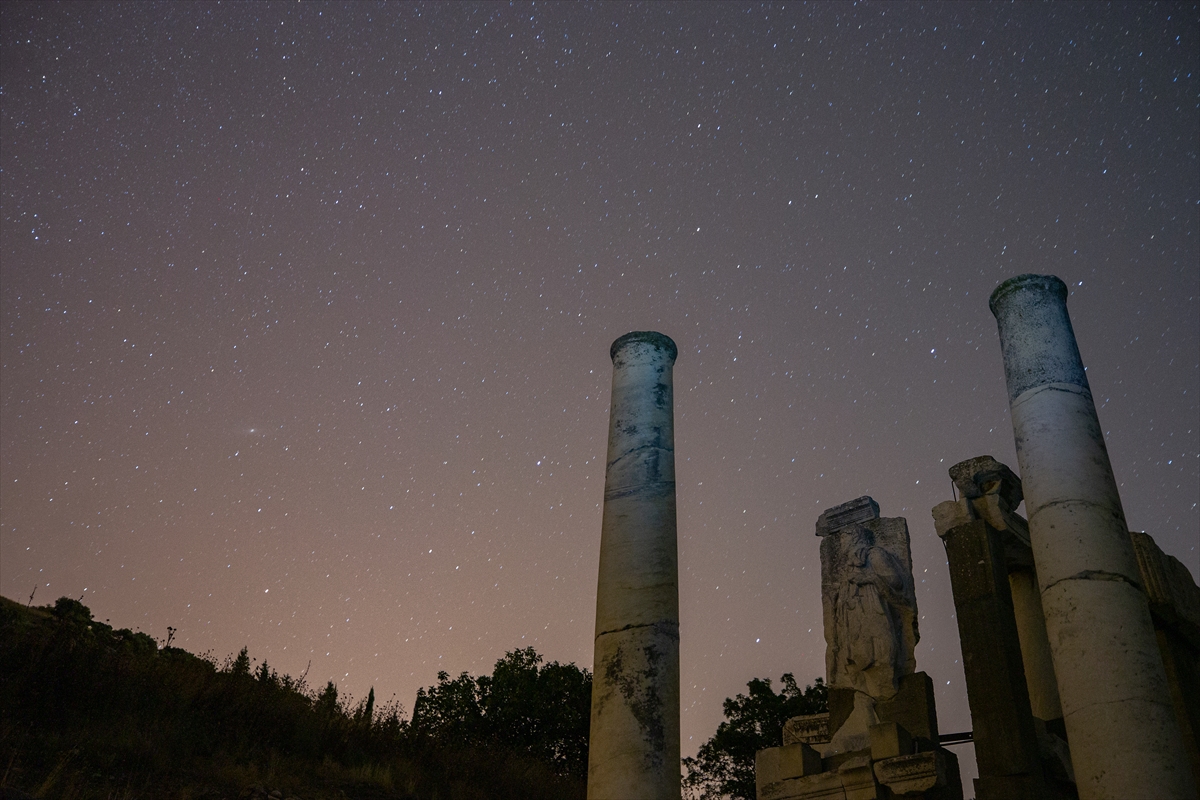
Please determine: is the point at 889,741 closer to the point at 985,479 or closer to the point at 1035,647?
the point at 985,479

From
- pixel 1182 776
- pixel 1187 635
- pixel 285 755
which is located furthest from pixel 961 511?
pixel 285 755

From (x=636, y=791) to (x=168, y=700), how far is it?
932 centimetres

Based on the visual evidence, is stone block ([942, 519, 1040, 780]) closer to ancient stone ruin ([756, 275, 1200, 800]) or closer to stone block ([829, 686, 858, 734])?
ancient stone ruin ([756, 275, 1200, 800])

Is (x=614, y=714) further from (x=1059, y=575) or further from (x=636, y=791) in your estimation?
(x=1059, y=575)

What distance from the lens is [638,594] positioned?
1082cm

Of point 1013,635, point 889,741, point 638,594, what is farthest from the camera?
point 1013,635

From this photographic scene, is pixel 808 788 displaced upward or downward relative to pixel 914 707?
downward

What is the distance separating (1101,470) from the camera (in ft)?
32.9

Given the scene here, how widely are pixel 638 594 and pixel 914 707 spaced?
11.7 feet

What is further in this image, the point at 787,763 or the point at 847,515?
the point at 847,515

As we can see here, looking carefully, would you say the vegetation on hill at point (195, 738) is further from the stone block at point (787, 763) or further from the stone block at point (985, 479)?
the stone block at point (985, 479)

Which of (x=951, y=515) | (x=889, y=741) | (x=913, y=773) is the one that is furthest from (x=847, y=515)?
(x=913, y=773)

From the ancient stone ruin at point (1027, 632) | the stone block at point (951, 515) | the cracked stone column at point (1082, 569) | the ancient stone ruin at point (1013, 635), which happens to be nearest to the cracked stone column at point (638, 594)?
the ancient stone ruin at point (1027, 632)

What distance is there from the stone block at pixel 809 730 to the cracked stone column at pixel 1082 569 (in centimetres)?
364
